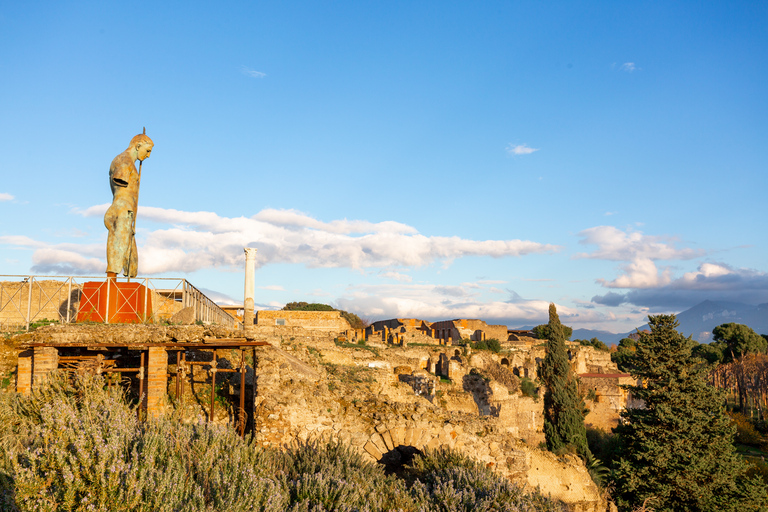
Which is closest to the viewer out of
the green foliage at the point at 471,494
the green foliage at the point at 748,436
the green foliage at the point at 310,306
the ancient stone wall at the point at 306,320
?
the green foliage at the point at 471,494

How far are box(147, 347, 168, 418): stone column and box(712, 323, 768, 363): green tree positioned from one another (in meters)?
62.4

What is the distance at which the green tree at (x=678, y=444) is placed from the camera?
17.2 metres

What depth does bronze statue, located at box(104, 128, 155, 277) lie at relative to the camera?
13873 millimetres

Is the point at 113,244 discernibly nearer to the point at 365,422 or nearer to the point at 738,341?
the point at 365,422

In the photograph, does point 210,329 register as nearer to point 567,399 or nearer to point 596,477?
point 596,477

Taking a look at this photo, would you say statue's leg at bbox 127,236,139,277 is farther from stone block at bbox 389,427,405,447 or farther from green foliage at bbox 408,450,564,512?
green foliage at bbox 408,450,564,512

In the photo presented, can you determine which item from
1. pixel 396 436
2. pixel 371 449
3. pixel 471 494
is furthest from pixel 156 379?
pixel 471 494

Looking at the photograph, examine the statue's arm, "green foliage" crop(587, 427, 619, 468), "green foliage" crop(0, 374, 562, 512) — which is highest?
the statue's arm

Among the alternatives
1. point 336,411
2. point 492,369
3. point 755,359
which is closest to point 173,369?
point 336,411

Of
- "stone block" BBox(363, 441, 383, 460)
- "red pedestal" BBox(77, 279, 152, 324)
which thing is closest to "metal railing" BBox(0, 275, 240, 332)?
"red pedestal" BBox(77, 279, 152, 324)

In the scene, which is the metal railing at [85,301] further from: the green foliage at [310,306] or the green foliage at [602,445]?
the green foliage at [310,306]

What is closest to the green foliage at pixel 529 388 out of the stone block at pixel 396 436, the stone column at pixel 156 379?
the stone block at pixel 396 436

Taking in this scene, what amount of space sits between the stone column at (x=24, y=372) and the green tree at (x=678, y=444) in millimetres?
19846

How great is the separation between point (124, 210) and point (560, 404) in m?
27.4
